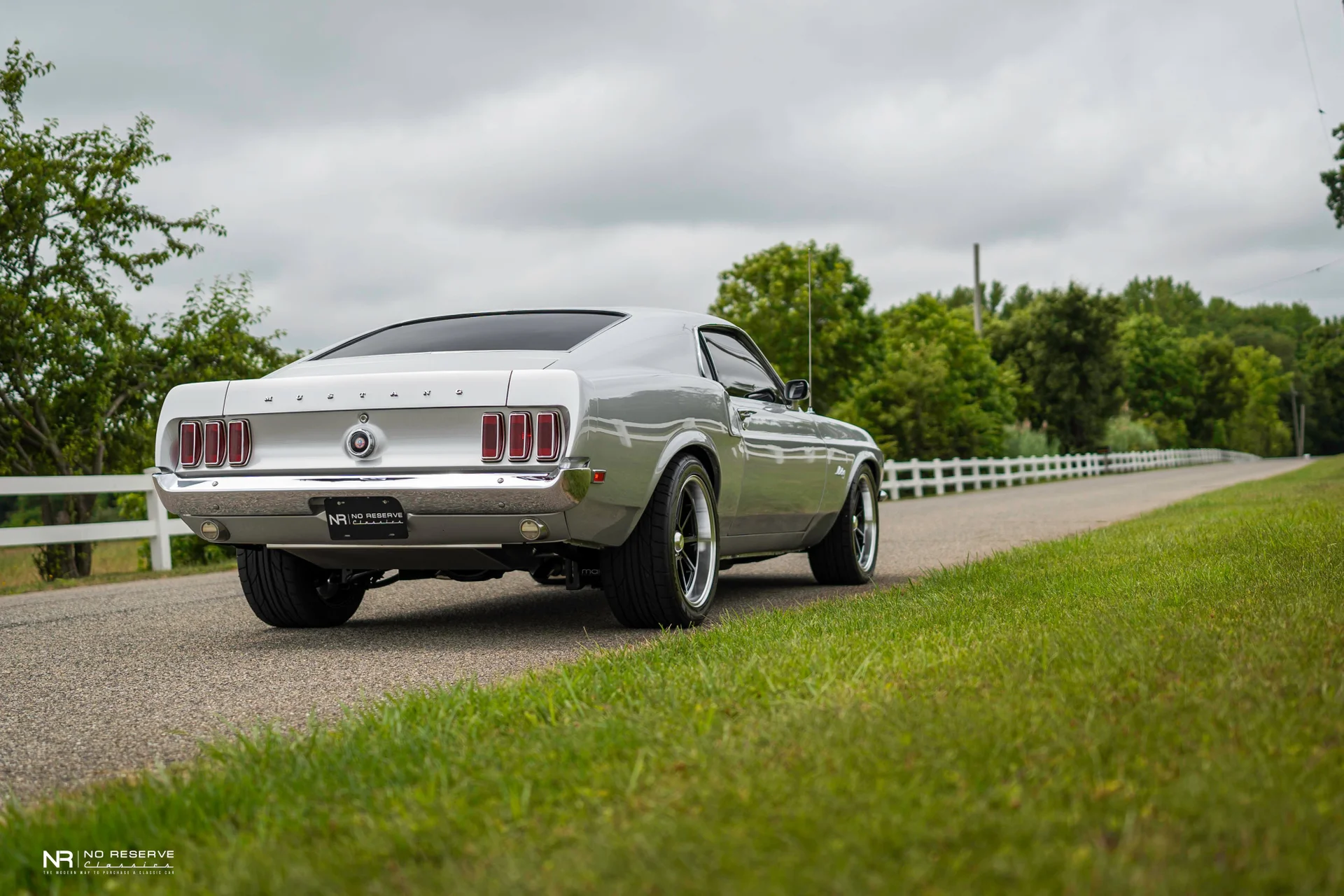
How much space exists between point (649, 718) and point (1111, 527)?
8955 mm

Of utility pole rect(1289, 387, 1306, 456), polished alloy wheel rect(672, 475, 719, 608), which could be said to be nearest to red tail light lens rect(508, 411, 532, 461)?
polished alloy wheel rect(672, 475, 719, 608)

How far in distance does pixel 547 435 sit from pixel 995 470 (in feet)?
107

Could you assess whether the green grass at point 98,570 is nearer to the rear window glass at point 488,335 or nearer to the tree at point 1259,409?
the rear window glass at point 488,335

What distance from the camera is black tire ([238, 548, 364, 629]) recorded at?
6047 millimetres

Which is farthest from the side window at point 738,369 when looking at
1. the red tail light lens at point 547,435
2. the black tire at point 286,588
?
the black tire at point 286,588

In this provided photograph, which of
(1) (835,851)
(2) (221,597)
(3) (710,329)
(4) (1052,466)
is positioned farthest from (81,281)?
(4) (1052,466)

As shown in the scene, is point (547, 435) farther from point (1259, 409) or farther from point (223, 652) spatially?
point (1259, 409)

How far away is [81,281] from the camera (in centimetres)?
1844

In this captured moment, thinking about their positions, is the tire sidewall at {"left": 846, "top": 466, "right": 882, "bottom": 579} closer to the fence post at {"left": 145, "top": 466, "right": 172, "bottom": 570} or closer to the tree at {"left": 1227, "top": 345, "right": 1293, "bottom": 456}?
the fence post at {"left": 145, "top": 466, "right": 172, "bottom": 570}

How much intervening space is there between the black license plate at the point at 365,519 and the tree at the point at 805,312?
134ft

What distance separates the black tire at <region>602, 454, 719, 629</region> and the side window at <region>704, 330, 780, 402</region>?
83cm

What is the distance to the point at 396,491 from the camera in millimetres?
5047

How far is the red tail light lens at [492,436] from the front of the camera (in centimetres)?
499

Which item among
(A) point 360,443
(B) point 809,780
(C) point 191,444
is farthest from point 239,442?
(B) point 809,780
